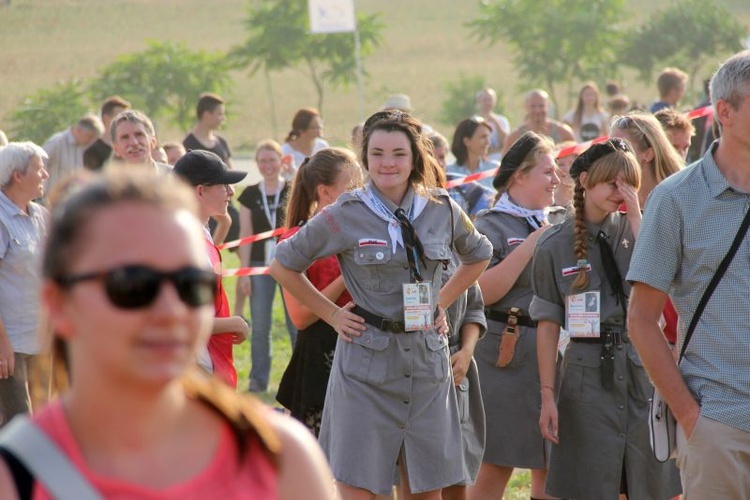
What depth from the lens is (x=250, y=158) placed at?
138ft

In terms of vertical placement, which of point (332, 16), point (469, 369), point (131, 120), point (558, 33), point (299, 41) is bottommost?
point (469, 369)

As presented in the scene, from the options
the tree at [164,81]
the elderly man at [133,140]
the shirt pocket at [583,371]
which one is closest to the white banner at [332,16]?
the elderly man at [133,140]

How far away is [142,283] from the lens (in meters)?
1.75

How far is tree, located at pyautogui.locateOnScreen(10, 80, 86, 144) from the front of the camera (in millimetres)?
35406

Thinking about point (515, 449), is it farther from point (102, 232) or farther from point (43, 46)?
point (43, 46)

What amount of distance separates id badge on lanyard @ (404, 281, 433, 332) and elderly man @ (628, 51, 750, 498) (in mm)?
1149

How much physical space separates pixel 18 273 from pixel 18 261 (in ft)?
0.22

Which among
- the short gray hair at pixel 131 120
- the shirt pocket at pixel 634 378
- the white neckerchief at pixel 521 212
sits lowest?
the shirt pocket at pixel 634 378

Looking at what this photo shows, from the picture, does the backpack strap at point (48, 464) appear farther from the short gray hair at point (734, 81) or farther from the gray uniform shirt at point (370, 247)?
the gray uniform shirt at point (370, 247)

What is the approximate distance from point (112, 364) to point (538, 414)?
15.3 ft

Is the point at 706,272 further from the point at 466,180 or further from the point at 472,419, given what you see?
the point at 466,180

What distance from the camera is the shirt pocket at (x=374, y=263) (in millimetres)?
5242

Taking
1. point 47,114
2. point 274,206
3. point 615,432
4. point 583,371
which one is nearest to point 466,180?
point 274,206

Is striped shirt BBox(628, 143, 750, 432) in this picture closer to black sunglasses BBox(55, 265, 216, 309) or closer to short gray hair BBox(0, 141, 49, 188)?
black sunglasses BBox(55, 265, 216, 309)
